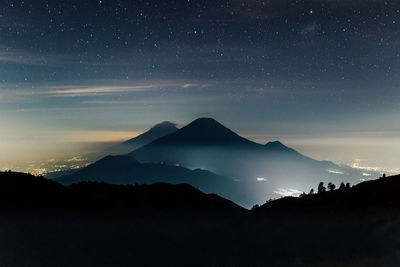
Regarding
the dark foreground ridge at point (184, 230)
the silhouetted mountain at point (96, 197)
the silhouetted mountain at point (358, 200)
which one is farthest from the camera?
the silhouetted mountain at point (96, 197)

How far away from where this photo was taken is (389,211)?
2536cm

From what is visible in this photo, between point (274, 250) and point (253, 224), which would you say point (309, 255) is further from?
point (253, 224)

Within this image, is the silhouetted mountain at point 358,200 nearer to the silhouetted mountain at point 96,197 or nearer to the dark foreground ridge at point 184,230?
the dark foreground ridge at point 184,230

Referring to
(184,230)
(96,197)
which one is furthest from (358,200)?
(96,197)

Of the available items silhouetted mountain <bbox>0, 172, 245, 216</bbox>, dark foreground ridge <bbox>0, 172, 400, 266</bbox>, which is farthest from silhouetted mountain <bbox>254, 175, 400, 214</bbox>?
silhouetted mountain <bbox>0, 172, 245, 216</bbox>

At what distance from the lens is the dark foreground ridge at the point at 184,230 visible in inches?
863

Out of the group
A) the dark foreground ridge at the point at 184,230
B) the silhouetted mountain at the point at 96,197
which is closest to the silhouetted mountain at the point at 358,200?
the dark foreground ridge at the point at 184,230

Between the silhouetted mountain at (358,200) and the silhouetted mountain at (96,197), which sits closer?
the silhouetted mountain at (358,200)

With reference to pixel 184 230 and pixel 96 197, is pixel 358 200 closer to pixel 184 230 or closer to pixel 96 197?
pixel 184 230

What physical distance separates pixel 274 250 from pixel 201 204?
2941cm

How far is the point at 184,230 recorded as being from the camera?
3638 centimetres

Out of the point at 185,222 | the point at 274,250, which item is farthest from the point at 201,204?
the point at 274,250

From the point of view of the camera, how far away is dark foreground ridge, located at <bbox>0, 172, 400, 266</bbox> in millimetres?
21922

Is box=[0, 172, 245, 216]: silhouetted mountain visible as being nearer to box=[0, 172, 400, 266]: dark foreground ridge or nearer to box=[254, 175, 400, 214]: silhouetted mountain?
box=[0, 172, 400, 266]: dark foreground ridge
